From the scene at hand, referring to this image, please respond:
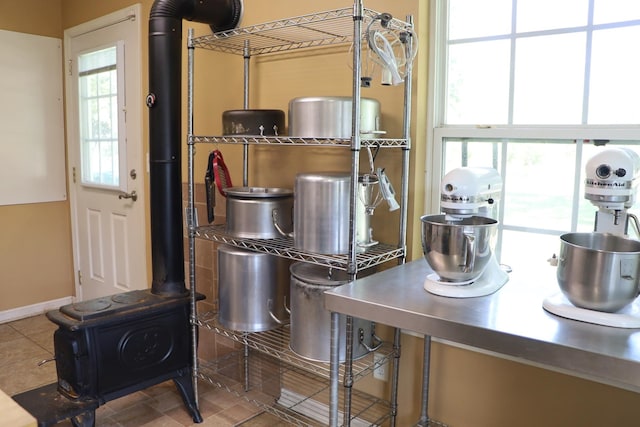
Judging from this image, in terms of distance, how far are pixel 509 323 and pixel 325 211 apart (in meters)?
0.77

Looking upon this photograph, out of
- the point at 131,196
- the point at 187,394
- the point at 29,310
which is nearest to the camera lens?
the point at 187,394

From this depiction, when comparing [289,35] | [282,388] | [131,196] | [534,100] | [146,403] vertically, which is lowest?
[146,403]

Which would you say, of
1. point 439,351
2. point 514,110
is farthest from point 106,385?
point 514,110

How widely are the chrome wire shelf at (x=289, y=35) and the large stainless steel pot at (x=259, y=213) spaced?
0.64m

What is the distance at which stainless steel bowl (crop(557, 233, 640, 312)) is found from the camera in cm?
119

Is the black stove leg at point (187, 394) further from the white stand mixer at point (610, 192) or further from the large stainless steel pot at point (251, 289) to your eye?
the white stand mixer at point (610, 192)

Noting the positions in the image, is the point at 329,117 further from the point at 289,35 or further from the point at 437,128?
the point at 289,35

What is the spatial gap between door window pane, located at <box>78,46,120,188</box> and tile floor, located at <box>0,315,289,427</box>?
1.18 m

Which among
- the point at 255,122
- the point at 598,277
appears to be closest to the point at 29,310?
the point at 255,122

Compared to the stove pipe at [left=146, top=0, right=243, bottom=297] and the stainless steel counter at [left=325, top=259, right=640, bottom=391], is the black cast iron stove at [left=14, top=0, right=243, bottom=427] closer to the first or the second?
the stove pipe at [left=146, top=0, right=243, bottom=297]

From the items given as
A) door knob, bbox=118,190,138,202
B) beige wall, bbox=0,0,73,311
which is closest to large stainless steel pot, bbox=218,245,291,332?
door knob, bbox=118,190,138,202

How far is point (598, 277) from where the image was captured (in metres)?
1.21

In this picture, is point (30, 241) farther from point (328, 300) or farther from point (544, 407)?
point (544, 407)

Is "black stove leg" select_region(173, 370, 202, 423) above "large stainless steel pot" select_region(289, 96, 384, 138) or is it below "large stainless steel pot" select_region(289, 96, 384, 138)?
below
